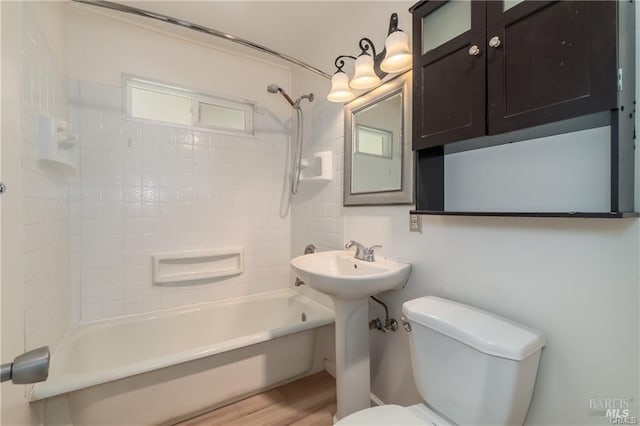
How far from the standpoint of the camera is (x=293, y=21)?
1811 mm

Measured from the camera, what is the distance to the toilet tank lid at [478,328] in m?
0.78

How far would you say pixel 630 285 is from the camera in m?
0.71

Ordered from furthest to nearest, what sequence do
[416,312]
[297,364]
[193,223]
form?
[193,223], [297,364], [416,312]

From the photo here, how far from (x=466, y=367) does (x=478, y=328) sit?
5.1 inches

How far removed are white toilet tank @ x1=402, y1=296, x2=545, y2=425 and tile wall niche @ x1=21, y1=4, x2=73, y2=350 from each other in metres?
1.52

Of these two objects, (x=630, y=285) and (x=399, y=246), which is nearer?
(x=630, y=285)

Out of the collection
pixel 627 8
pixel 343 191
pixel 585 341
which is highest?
pixel 627 8

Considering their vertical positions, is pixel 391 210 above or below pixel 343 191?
below

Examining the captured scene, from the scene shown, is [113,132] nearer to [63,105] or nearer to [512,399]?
[63,105]

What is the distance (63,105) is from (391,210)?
2.02m

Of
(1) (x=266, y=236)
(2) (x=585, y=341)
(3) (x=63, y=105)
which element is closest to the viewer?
(2) (x=585, y=341)

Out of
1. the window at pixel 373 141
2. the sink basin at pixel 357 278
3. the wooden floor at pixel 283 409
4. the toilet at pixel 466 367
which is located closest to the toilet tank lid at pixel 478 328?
the toilet at pixel 466 367

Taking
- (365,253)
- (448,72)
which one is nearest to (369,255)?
(365,253)

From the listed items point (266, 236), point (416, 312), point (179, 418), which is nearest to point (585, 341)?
point (416, 312)
